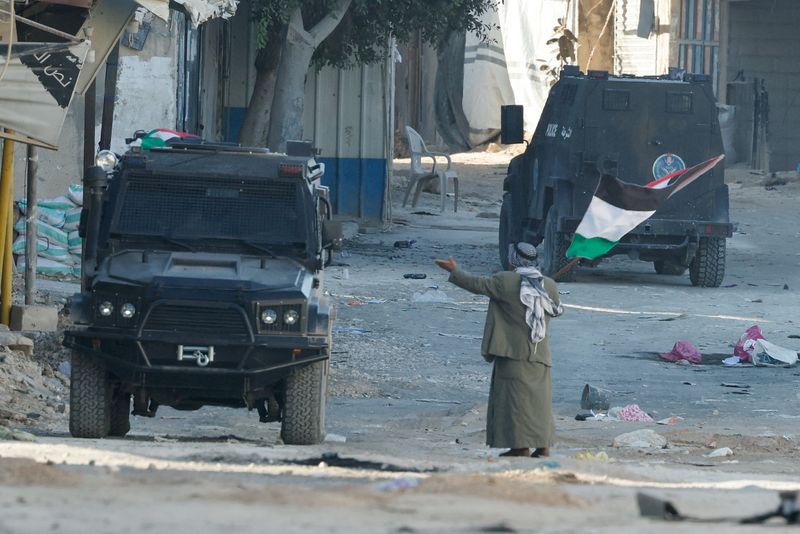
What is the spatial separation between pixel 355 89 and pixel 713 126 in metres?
8.04

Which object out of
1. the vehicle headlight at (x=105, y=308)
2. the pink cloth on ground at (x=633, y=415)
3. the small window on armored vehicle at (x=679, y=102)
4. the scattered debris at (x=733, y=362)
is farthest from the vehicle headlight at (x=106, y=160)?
the small window on armored vehicle at (x=679, y=102)

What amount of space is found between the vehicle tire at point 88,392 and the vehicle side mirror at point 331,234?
1.52 m

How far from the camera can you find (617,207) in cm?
1644

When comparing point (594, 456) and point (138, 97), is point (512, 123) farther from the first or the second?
point (594, 456)

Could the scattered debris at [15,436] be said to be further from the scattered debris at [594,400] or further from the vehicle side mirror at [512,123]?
the vehicle side mirror at [512,123]

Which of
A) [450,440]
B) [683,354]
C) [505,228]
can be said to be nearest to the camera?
[450,440]

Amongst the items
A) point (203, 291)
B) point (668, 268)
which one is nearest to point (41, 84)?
point (203, 291)

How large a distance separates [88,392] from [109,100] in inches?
290

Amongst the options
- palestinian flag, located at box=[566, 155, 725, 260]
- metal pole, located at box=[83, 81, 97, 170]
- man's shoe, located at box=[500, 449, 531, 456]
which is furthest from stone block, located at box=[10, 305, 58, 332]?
palestinian flag, located at box=[566, 155, 725, 260]

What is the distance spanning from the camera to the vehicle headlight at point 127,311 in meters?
8.07

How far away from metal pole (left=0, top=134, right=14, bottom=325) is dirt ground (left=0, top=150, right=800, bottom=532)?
2.12ft

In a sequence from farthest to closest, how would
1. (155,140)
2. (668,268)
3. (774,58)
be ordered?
(774,58), (668,268), (155,140)

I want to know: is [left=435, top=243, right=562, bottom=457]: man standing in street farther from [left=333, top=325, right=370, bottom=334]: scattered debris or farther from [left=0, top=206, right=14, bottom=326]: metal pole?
[left=333, top=325, right=370, bottom=334]: scattered debris

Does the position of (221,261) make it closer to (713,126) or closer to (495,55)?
(713,126)
